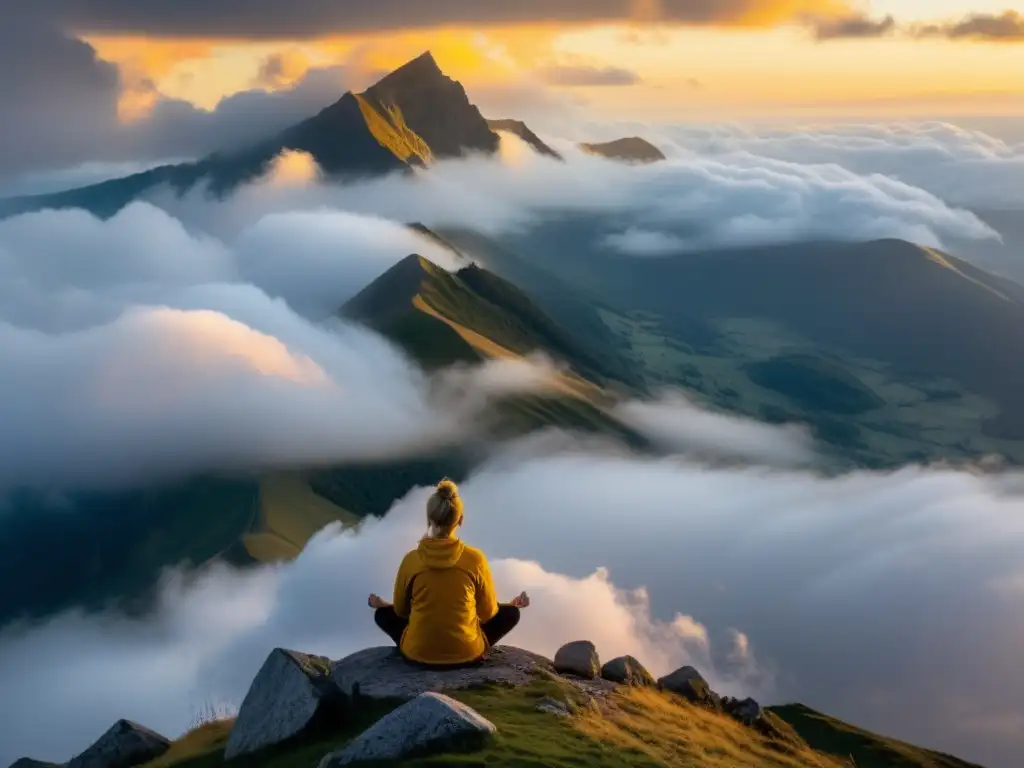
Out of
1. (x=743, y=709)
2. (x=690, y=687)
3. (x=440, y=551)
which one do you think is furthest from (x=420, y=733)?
(x=743, y=709)

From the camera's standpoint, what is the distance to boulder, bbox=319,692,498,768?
2377 centimetres

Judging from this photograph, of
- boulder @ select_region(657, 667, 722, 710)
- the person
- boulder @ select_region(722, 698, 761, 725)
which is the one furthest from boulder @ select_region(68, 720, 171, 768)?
boulder @ select_region(722, 698, 761, 725)

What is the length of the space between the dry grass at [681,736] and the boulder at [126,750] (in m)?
15.1

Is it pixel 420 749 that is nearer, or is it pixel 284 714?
pixel 420 749

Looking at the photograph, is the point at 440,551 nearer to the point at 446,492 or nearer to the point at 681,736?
the point at 446,492

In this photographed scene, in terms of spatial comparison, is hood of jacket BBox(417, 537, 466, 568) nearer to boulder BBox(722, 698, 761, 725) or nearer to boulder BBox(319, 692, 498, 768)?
boulder BBox(319, 692, 498, 768)

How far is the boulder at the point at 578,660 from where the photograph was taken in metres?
34.4

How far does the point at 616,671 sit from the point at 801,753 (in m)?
9.11

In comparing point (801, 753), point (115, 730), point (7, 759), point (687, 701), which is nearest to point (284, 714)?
point (115, 730)

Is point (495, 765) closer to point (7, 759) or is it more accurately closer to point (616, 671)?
point (616, 671)

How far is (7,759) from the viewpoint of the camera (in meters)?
195

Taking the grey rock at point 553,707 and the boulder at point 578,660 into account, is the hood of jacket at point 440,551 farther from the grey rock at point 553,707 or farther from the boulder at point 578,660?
the boulder at point 578,660

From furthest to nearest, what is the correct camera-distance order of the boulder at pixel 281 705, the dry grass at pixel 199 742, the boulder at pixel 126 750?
the boulder at pixel 126 750 < the dry grass at pixel 199 742 < the boulder at pixel 281 705

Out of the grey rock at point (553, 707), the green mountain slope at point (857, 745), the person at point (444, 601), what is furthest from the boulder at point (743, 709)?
the green mountain slope at point (857, 745)
